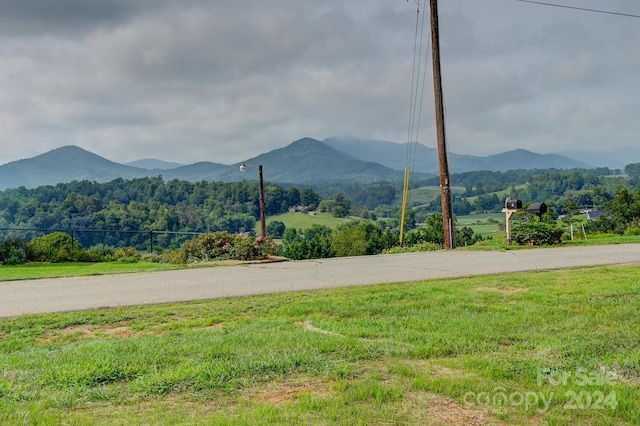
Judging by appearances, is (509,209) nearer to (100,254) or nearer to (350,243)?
(350,243)

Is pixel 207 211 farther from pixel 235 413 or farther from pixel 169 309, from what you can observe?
pixel 235 413

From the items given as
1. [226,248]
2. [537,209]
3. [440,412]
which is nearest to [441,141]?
[537,209]

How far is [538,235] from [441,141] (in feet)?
14.5

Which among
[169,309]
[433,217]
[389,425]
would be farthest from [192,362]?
[433,217]

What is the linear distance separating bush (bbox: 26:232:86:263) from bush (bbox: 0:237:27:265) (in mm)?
278

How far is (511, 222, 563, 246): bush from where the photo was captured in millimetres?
16422

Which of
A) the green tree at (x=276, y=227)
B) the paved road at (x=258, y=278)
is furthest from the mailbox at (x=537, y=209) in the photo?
the green tree at (x=276, y=227)

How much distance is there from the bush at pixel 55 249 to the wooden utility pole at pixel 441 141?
40.6 ft

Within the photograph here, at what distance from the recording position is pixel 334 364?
156 inches

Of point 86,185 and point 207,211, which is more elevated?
point 86,185

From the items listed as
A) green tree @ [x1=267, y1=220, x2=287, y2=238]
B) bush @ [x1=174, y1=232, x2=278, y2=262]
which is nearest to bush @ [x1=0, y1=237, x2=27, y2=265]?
bush @ [x1=174, y1=232, x2=278, y2=262]

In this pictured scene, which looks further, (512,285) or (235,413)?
(512,285)

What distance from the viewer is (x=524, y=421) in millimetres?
2984

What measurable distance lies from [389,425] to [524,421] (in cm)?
80
